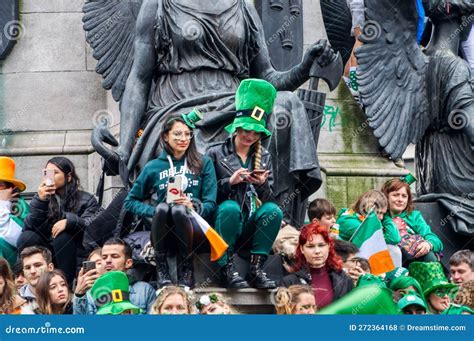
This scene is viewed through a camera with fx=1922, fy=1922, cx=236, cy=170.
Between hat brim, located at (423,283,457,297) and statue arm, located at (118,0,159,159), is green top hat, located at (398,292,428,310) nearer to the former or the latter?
hat brim, located at (423,283,457,297)

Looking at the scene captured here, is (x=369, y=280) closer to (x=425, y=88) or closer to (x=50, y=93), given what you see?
(x=425, y=88)

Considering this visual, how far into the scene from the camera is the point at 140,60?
53.8 feet

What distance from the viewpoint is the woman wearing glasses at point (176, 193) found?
14.0 metres

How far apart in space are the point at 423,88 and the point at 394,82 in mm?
280

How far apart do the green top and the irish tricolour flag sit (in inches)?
32.6

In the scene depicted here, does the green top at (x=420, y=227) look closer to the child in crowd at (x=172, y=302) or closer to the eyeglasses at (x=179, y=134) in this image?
the eyeglasses at (x=179, y=134)

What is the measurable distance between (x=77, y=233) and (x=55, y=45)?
436cm

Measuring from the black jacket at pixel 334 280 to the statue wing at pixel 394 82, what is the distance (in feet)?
13.7

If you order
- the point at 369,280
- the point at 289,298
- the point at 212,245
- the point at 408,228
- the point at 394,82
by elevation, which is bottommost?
the point at 289,298

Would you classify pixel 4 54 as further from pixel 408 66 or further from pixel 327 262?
pixel 327 262

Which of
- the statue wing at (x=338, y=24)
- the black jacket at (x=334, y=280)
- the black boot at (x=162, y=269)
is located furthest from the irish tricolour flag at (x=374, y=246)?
the statue wing at (x=338, y=24)

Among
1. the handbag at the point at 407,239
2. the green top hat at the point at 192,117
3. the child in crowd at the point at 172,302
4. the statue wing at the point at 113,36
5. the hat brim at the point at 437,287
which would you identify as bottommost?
the child in crowd at the point at 172,302

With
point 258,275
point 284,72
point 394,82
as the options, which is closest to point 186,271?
point 258,275

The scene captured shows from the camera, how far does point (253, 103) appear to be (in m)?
14.7
